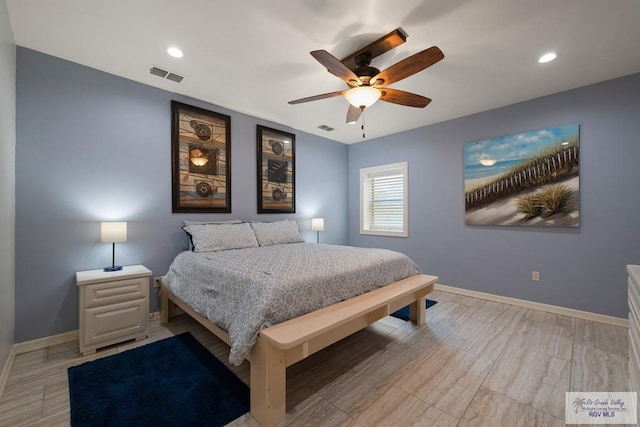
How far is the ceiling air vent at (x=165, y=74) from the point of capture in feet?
8.50

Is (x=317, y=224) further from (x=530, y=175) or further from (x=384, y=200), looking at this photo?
(x=530, y=175)

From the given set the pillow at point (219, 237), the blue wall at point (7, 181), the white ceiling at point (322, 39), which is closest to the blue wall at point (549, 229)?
the white ceiling at point (322, 39)

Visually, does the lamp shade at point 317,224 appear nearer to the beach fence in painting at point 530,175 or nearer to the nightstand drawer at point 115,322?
the beach fence in painting at point 530,175

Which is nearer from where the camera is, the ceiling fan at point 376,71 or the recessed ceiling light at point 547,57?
the ceiling fan at point 376,71

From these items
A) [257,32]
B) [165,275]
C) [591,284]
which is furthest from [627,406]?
[165,275]

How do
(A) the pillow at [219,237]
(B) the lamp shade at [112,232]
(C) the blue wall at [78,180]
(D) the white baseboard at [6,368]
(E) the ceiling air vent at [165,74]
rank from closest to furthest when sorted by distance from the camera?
(D) the white baseboard at [6,368], (C) the blue wall at [78,180], (B) the lamp shade at [112,232], (E) the ceiling air vent at [165,74], (A) the pillow at [219,237]

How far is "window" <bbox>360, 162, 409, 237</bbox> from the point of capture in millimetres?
4555

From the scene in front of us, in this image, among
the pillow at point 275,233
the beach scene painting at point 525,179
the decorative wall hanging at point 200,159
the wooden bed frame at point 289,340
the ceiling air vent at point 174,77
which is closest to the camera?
the wooden bed frame at point 289,340

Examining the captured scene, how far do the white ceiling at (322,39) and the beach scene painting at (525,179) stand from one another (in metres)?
0.62

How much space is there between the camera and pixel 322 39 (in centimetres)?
211

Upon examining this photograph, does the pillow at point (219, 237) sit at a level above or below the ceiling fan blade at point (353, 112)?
below

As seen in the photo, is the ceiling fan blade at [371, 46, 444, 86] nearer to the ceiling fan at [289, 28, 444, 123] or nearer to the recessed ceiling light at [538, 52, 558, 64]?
the ceiling fan at [289, 28, 444, 123]

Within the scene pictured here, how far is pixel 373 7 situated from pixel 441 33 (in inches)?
25.5

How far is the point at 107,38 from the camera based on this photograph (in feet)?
7.00
